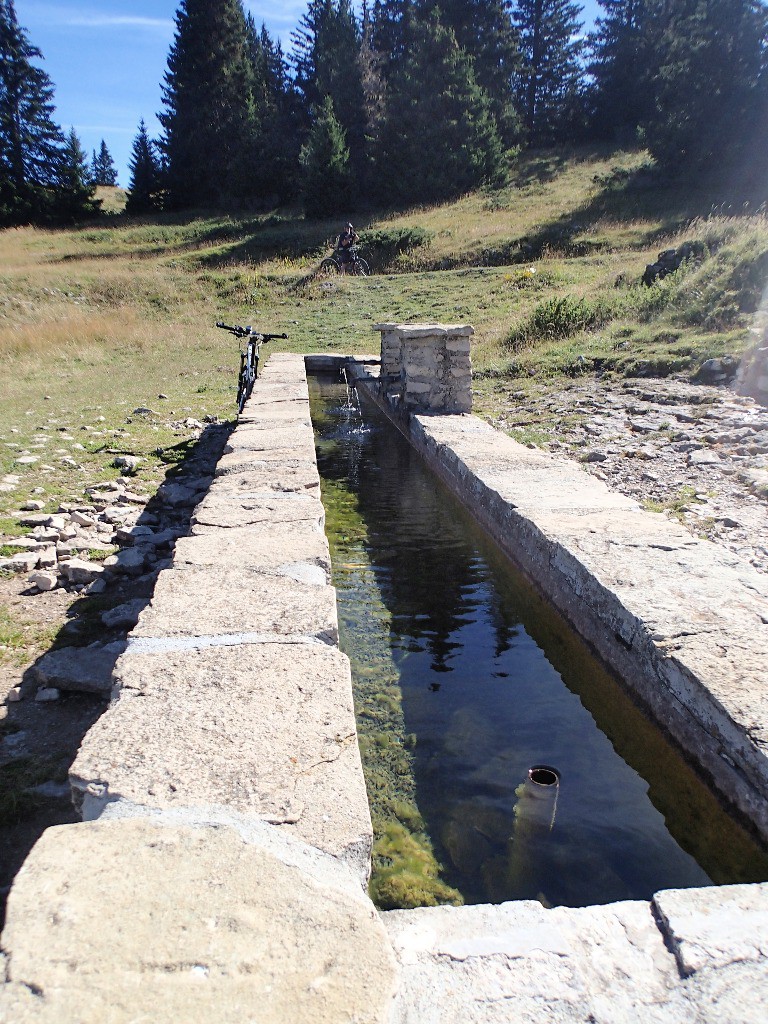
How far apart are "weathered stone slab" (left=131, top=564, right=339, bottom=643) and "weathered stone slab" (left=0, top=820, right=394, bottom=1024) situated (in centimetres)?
89

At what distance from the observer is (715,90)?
1069 inches

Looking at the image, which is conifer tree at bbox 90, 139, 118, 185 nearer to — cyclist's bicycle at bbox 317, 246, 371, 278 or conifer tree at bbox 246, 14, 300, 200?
conifer tree at bbox 246, 14, 300, 200

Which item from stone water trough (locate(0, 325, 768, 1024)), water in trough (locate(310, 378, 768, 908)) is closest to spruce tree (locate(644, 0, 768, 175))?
water in trough (locate(310, 378, 768, 908))

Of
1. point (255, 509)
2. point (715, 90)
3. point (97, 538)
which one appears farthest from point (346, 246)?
point (255, 509)

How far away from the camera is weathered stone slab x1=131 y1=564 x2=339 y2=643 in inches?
89.8

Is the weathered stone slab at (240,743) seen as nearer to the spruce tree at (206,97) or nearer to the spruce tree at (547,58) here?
the spruce tree at (206,97)

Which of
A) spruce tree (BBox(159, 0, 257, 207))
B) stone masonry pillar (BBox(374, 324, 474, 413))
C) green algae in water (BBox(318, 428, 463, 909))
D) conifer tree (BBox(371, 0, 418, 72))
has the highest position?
conifer tree (BBox(371, 0, 418, 72))

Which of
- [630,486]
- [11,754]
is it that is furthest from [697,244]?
[11,754]

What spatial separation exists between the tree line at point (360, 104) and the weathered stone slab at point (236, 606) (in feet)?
112

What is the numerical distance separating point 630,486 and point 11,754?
4300mm

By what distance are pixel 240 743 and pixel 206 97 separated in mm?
47599

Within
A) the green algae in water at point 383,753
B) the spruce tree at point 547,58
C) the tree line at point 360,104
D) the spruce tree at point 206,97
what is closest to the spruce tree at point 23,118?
the tree line at point 360,104

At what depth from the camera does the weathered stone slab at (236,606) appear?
2281 mm

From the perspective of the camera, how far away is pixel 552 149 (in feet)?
132
